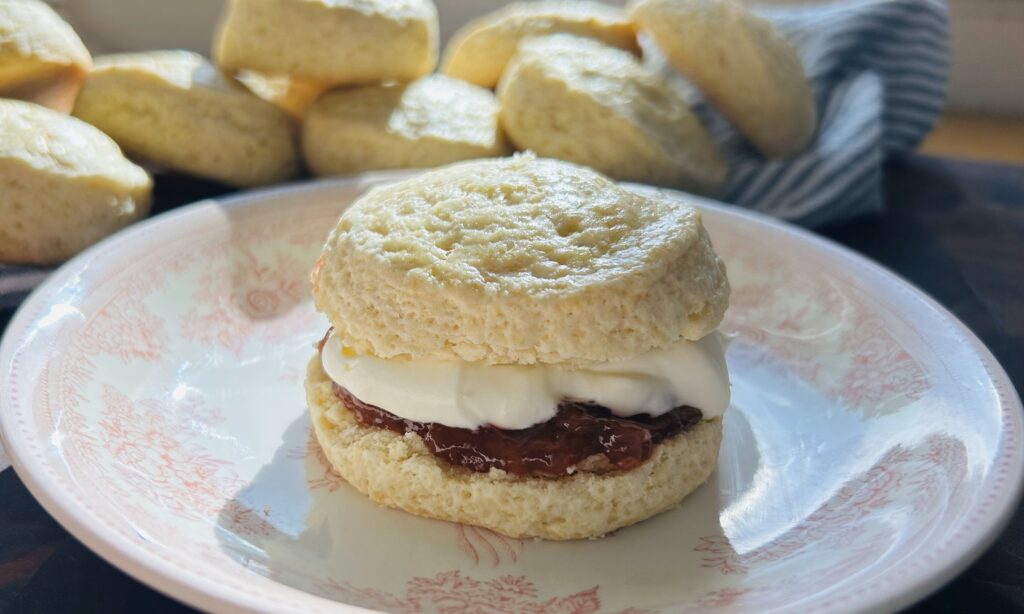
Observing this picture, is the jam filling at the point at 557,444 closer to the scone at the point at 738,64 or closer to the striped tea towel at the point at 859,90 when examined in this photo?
the striped tea towel at the point at 859,90

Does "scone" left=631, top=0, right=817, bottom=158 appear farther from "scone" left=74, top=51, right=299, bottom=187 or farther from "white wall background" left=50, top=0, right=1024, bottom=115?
"white wall background" left=50, top=0, right=1024, bottom=115

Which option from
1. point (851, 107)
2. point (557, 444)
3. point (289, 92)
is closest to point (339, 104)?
point (289, 92)

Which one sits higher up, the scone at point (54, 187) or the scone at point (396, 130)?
the scone at point (54, 187)

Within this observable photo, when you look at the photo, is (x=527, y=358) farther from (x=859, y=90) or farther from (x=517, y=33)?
(x=859, y=90)

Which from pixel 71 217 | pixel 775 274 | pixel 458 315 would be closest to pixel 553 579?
pixel 458 315

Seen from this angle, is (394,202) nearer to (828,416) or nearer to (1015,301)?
(828,416)

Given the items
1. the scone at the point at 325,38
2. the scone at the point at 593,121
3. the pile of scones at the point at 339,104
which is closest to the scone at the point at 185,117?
the pile of scones at the point at 339,104
